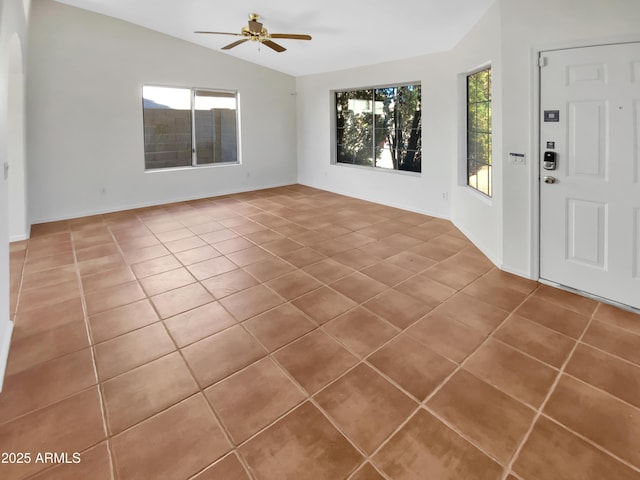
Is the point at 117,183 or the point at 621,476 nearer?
the point at 621,476

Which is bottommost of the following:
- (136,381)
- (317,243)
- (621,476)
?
(621,476)

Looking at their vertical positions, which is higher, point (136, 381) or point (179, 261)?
point (179, 261)

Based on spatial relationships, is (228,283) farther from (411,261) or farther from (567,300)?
(567,300)

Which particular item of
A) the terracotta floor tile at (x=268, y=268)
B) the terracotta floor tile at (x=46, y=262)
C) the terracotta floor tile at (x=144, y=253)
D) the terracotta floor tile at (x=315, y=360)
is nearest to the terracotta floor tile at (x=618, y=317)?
the terracotta floor tile at (x=315, y=360)

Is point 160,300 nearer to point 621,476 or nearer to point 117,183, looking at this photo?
point 621,476

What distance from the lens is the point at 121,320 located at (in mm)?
2787

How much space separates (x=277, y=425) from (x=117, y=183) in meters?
5.86

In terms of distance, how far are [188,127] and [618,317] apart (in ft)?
23.2

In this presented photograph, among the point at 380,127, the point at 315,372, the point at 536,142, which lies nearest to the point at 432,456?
the point at 315,372

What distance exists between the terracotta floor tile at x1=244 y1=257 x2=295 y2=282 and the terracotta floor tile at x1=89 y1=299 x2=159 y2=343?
1020 mm

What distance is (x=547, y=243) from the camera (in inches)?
128

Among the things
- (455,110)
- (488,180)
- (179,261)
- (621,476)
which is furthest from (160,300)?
(455,110)

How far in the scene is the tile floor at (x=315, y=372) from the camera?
5.25ft

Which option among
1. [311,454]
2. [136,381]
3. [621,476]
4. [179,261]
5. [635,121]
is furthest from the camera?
[179,261]
